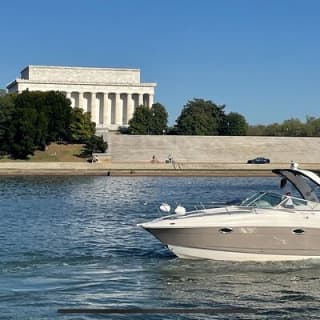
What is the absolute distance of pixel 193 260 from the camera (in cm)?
1886

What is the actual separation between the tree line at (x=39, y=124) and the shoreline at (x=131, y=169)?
11832 mm

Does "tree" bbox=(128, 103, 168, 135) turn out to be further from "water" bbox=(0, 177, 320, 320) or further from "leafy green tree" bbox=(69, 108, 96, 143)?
"water" bbox=(0, 177, 320, 320)

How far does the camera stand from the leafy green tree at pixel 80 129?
109m

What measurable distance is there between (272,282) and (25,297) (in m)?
5.71

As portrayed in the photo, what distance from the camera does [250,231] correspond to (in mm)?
18281

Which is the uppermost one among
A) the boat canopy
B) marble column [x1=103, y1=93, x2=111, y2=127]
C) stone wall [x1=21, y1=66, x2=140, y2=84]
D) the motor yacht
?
stone wall [x1=21, y1=66, x2=140, y2=84]

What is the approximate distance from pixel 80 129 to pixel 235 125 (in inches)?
1482

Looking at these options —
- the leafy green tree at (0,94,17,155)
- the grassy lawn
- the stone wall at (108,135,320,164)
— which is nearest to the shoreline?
the grassy lawn

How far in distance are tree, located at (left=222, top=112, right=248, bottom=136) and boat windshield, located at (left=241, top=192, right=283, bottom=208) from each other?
118426 millimetres

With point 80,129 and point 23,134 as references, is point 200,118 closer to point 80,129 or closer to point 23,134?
point 80,129

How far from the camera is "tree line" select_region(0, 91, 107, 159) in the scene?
3949 inches

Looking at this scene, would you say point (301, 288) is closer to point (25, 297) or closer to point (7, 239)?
point (25, 297)

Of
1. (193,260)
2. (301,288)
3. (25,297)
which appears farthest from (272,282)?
(25,297)

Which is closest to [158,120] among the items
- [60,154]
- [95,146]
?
[95,146]
